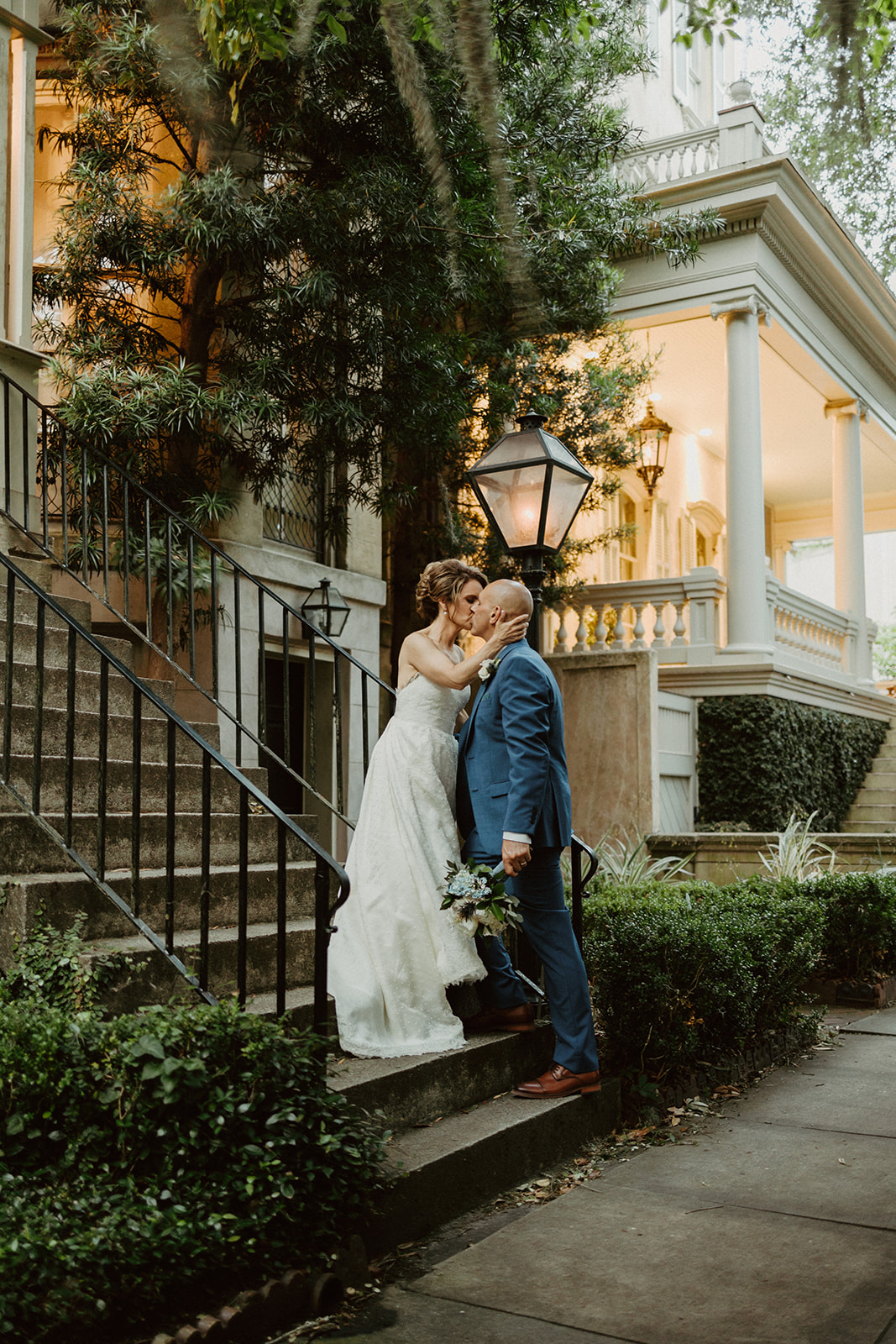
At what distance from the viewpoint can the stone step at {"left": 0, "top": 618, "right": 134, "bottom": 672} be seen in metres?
5.77

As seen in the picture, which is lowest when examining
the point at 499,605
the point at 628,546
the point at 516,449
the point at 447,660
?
the point at 447,660

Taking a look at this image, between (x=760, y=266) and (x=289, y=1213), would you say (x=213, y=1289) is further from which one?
(x=760, y=266)

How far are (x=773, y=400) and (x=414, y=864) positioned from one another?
15465mm

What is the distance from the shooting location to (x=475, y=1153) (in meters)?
3.99

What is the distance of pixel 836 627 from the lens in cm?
1619

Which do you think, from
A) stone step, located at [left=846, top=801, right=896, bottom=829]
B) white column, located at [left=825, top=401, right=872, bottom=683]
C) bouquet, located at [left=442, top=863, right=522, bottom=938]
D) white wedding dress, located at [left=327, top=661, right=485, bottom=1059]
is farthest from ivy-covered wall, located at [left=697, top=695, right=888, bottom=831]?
bouquet, located at [left=442, top=863, right=522, bottom=938]

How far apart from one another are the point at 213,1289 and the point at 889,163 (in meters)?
3.05

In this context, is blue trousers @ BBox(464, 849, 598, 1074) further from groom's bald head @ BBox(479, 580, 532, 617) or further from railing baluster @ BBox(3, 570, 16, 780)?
railing baluster @ BBox(3, 570, 16, 780)

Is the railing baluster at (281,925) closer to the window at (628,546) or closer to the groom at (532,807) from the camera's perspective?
the groom at (532,807)

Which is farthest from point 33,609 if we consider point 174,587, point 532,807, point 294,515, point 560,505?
point 294,515

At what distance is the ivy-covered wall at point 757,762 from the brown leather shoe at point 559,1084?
28.3 ft

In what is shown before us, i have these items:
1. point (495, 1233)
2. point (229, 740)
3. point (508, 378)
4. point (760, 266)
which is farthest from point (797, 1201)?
point (760, 266)

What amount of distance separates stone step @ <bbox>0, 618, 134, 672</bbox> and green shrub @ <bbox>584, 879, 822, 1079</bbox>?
8.94 feet

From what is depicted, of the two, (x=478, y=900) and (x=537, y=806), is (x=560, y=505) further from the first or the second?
(x=478, y=900)
